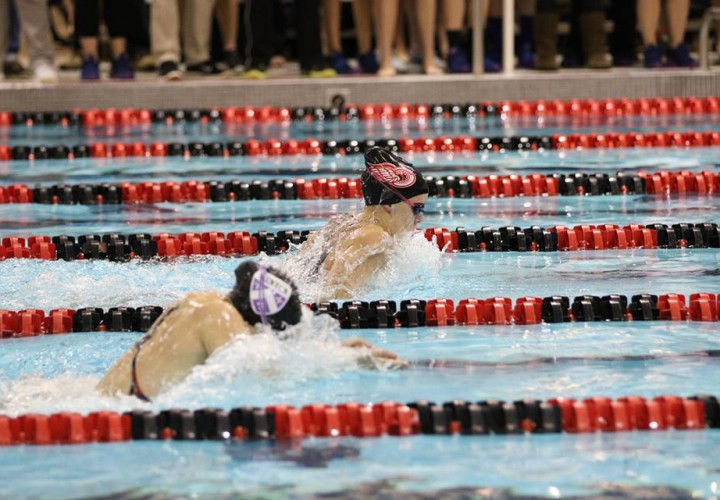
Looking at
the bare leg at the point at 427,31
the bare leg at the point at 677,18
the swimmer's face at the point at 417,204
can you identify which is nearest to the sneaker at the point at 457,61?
the bare leg at the point at 427,31

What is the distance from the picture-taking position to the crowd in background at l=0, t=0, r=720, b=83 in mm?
10305

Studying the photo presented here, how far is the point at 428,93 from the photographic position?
408 inches

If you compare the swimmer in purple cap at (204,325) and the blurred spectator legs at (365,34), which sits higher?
the blurred spectator legs at (365,34)

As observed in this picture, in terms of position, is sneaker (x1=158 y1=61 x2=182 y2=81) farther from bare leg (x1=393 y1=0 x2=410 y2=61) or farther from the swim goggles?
the swim goggles

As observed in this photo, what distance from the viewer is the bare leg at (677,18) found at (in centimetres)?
1043

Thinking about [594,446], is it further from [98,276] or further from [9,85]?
[9,85]

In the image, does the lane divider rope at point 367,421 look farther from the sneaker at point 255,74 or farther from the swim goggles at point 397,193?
the sneaker at point 255,74

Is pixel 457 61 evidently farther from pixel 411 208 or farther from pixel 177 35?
pixel 411 208

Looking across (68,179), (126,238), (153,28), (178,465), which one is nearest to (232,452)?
(178,465)

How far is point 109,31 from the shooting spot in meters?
10.8

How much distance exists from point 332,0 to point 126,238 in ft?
15.9

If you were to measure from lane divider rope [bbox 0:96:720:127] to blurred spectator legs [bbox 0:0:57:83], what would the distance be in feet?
1.09

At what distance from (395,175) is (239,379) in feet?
4.47

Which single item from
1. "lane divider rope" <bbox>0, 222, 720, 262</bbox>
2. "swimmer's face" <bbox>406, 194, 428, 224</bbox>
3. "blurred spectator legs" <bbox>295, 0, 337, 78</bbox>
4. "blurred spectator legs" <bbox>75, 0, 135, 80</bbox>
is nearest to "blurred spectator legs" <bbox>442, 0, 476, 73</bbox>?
"blurred spectator legs" <bbox>295, 0, 337, 78</bbox>
